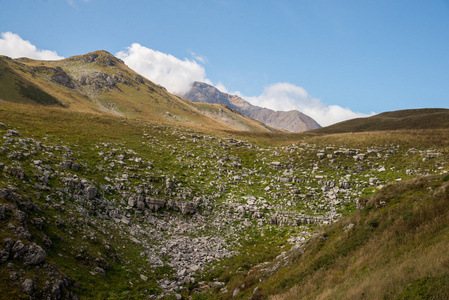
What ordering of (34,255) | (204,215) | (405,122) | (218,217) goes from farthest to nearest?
(405,122) < (204,215) < (218,217) < (34,255)

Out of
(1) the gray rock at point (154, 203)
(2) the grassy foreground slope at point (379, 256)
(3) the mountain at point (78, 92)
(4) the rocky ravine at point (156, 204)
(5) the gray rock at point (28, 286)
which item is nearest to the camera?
(2) the grassy foreground slope at point (379, 256)

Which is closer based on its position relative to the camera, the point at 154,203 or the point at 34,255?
the point at 34,255

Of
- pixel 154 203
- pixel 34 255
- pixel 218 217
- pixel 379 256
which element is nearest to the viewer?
pixel 379 256

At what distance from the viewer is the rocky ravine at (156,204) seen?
45.7 ft

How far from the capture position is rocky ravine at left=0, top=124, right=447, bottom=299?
13.9 metres

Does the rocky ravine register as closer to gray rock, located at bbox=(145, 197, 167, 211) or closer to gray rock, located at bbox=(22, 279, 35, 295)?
gray rock, located at bbox=(22, 279, 35, 295)

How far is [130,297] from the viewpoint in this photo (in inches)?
551

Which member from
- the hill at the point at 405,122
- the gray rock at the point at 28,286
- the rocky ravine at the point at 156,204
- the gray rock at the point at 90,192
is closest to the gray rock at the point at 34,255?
the rocky ravine at the point at 156,204

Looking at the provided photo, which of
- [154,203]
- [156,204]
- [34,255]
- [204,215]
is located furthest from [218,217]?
[34,255]

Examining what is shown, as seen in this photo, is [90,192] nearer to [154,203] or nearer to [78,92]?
[154,203]

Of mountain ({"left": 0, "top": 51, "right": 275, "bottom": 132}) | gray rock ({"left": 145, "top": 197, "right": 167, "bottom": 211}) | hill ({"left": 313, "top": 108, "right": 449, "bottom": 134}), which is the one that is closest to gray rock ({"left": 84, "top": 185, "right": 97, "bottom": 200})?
gray rock ({"left": 145, "top": 197, "right": 167, "bottom": 211})

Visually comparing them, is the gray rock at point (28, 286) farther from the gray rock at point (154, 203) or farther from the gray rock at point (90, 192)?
the gray rock at point (154, 203)

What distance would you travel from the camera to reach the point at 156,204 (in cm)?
2509

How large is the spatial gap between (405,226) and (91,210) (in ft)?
78.8
